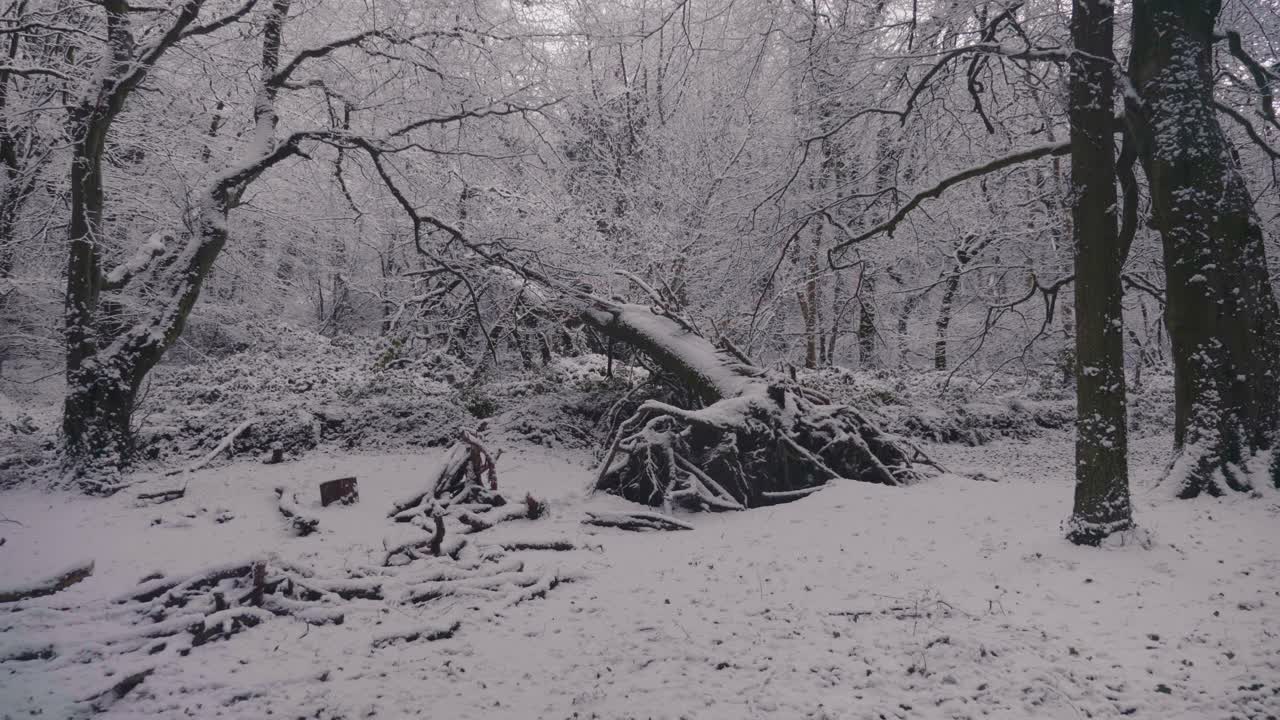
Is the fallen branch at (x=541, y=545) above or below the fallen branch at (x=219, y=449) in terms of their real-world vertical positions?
below

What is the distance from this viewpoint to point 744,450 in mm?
8328

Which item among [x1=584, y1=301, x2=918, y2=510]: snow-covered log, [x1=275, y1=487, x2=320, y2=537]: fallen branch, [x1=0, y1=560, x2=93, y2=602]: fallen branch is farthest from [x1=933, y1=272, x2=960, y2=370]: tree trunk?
[x1=0, y1=560, x2=93, y2=602]: fallen branch

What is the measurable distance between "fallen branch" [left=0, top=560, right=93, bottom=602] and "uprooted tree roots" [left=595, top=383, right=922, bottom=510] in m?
4.87

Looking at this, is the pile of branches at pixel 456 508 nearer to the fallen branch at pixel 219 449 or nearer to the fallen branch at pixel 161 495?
the fallen branch at pixel 161 495

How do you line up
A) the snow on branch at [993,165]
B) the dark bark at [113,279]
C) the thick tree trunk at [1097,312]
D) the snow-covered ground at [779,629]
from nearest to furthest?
the snow-covered ground at [779,629] < the thick tree trunk at [1097,312] < the snow on branch at [993,165] < the dark bark at [113,279]

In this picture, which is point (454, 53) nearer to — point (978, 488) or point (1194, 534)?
point (978, 488)

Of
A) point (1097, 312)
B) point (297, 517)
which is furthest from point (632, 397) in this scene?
point (1097, 312)

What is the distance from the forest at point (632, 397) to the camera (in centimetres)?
393

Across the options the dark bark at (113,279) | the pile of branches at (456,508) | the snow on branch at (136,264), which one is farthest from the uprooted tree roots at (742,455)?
the snow on branch at (136,264)

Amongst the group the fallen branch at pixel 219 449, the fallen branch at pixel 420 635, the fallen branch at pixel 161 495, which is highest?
the fallen branch at pixel 219 449

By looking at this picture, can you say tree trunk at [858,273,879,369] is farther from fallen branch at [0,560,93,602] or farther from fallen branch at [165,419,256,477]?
fallen branch at [0,560,93,602]

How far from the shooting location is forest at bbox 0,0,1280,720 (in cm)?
393

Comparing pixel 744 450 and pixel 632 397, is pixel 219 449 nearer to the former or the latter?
pixel 632 397

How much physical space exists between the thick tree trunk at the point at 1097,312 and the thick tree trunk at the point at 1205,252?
0.81 meters
